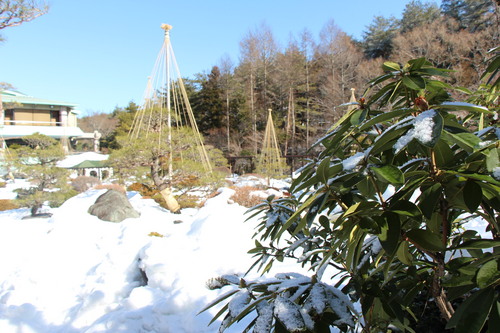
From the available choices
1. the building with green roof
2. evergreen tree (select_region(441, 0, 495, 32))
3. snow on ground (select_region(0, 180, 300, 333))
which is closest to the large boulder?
snow on ground (select_region(0, 180, 300, 333))

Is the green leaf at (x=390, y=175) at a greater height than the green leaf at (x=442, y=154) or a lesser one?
lesser

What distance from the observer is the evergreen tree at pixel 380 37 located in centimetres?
1678

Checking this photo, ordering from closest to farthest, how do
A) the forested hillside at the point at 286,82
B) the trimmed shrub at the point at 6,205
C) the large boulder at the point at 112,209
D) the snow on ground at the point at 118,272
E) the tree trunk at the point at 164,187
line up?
the snow on ground at the point at 118,272, the large boulder at the point at 112,209, the tree trunk at the point at 164,187, the trimmed shrub at the point at 6,205, the forested hillside at the point at 286,82

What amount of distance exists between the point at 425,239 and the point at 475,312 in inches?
4.2

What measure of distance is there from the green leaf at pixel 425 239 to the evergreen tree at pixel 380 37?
18681 mm

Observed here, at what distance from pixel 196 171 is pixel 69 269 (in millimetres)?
2967

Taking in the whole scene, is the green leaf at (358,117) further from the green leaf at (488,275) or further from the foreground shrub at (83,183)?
the foreground shrub at (83,183)

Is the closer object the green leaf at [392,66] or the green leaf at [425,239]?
the green leaf at [425,239]

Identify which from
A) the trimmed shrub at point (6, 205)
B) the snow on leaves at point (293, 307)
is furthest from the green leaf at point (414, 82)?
the trimmed shrub at point (6, 205)

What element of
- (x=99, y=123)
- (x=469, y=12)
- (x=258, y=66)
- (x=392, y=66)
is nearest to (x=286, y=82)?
(x=258, y=66)

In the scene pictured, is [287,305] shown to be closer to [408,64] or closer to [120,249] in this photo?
[408,64]

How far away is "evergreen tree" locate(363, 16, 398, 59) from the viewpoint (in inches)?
661

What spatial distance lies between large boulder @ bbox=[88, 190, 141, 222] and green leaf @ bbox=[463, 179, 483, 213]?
16.1 feet

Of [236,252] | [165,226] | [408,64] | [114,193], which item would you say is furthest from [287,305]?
[114,193]
